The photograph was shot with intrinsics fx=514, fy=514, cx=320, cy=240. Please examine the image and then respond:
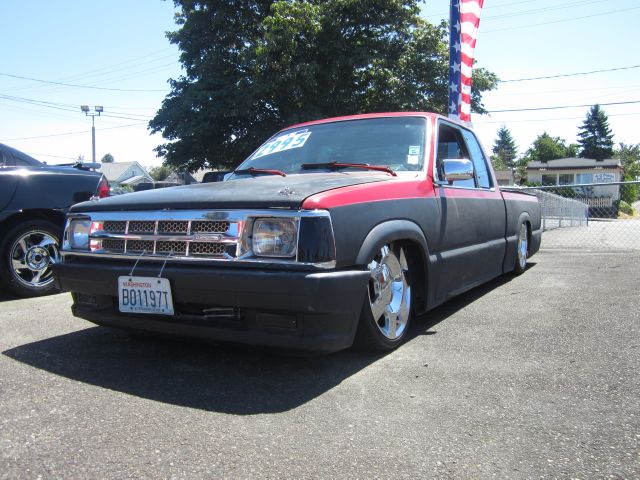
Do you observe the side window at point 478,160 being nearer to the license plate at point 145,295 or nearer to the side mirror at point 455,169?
the side mirror at point 455,169

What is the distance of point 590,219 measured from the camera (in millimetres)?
12406

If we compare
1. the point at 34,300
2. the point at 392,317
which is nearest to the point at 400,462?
the point at 392,317

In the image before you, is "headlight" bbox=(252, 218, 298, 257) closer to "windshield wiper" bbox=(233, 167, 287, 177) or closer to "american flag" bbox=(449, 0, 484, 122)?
"windshield wiper" bbox=(233, 167, 287, 177)

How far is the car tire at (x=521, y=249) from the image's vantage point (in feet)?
19.5

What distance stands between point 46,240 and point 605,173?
177ft

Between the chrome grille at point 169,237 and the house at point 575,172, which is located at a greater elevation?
the house at point 575,172

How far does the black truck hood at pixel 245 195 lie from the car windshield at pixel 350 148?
362mm

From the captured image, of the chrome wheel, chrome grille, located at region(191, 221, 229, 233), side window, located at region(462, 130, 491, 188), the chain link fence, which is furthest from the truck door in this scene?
the chain link fence

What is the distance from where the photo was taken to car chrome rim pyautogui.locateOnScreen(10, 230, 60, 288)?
4867 millimetres

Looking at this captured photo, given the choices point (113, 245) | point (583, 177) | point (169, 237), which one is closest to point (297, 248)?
point (169, 237)

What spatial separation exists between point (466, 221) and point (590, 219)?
992 cm

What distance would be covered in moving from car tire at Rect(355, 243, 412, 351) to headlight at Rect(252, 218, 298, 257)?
0.50 m

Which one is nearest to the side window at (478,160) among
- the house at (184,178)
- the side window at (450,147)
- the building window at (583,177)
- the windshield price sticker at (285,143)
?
the side window at (450,147)

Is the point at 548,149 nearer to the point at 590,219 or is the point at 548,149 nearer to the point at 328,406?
the point at 590,219
